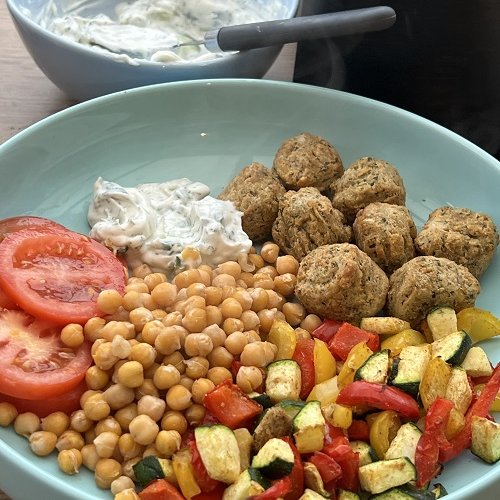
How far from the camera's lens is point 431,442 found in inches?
91.0

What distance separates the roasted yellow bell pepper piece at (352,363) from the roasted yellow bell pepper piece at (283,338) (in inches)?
8.8

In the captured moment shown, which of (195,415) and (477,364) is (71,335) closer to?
(195,415)

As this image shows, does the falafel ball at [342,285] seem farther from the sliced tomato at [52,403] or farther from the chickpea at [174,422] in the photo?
the sliced tomato at [52,403]

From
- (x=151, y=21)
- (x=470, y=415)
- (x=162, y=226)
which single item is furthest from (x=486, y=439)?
(x=151, y=21)

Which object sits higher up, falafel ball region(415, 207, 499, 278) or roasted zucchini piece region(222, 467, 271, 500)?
falafel ball region(415, 207, 499, 278)

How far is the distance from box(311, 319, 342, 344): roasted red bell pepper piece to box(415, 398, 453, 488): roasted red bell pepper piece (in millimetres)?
548

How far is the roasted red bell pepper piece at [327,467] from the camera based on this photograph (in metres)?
2.25

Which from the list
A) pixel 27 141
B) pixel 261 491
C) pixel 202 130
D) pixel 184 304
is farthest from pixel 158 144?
pixel 261 491

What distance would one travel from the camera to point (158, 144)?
11.5ft

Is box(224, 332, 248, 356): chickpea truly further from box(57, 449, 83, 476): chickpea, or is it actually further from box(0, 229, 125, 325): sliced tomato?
box(57, 449, 83, 476): chickpea

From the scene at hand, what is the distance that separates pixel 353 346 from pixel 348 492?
56 cm

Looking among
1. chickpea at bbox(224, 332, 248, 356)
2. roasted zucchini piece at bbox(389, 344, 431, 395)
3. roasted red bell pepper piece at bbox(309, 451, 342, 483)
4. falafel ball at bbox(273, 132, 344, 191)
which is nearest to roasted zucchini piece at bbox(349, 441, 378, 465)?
roasted red bell pepper piece at bbox(309, 451, 342, 483)

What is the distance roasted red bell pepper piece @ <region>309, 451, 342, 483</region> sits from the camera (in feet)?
7.38

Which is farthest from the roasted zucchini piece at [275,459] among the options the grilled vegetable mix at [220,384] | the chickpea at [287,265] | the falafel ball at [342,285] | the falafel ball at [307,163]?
the falafel ball at [307,163]
